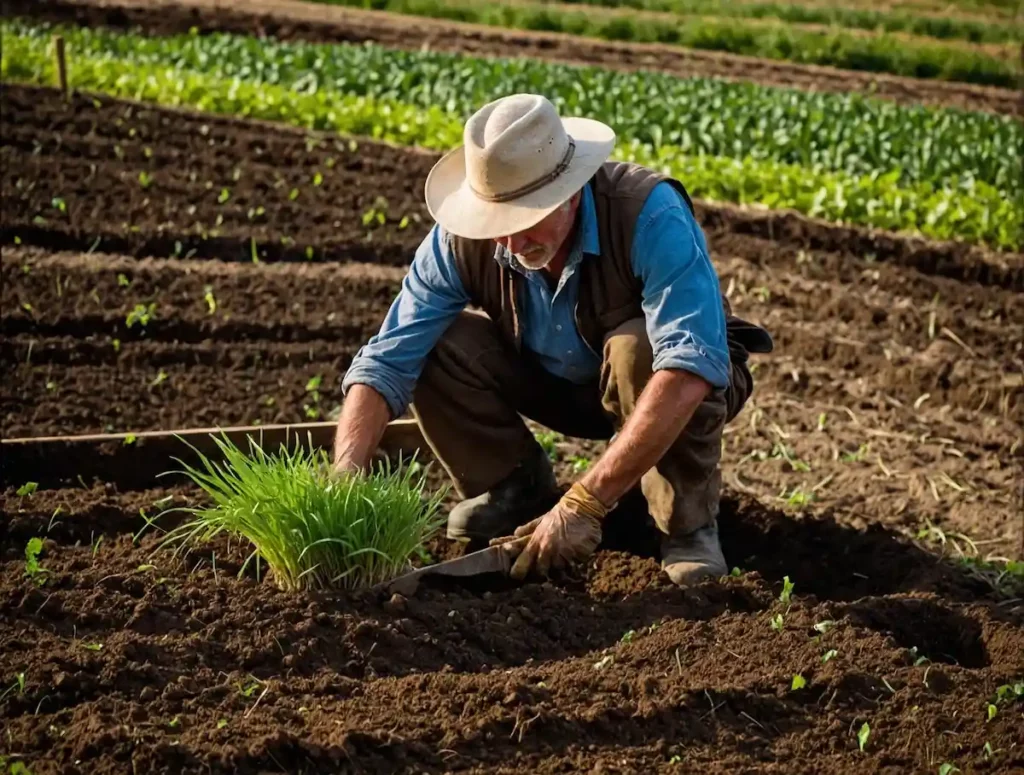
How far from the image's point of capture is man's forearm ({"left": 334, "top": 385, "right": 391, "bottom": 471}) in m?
4.62

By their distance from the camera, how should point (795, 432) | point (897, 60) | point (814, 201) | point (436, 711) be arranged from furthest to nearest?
point (897, 60)
point (814, 201)
point (795, 432)
point (436, 711)

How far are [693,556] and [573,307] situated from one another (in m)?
0.89

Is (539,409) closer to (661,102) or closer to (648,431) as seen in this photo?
(648,431)

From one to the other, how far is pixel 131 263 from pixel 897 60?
15509mm

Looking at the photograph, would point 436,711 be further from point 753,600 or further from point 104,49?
point 104,49

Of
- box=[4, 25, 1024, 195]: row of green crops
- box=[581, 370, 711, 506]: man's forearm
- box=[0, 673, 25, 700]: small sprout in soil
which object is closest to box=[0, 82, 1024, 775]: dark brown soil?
box=[0, 673, 25, 700]: small sprout in soil

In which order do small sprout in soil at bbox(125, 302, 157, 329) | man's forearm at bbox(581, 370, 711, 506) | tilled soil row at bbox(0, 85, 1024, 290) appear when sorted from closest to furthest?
man's forearm at bbox(581, 370, 711, 506), small sprout in soil at bbox(125, 302, 157, 329), tilled soil row at bbox(0, 85, 1024, 290)

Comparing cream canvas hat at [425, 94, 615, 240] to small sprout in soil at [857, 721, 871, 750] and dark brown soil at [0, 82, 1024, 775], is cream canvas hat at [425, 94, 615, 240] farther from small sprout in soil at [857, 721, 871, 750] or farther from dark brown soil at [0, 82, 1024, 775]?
small sprout in soil at [857, 721, 871, 750]

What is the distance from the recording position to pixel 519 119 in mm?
4355

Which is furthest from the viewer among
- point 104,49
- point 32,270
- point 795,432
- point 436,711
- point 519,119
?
point 104,49

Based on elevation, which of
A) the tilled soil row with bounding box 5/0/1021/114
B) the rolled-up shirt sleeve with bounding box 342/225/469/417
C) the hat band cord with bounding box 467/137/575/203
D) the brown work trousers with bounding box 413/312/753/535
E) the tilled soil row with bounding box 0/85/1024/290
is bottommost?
the tilled soil row with bounding box 5/0/1021/114

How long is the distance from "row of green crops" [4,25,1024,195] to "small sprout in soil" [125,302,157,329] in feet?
19.7

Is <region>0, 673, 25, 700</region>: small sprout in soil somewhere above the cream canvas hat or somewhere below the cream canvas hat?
below

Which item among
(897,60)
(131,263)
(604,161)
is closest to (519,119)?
(604,161)
